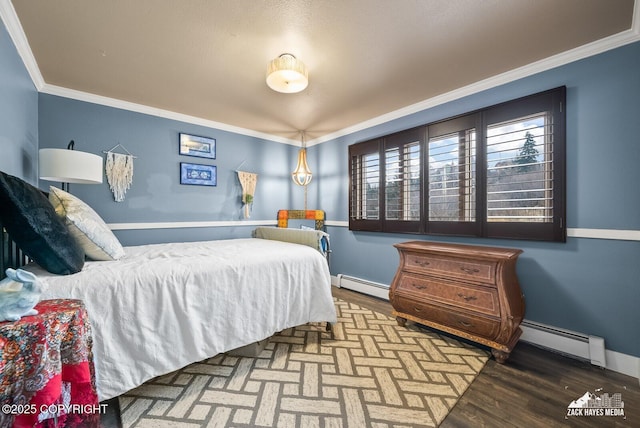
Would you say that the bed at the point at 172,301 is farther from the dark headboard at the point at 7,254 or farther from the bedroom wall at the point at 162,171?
the bedroom wall at the point at 162,171

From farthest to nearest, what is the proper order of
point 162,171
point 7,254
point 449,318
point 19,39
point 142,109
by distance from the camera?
point 162,171, point 142,109, point 449,318, point 19,39, point 7,254

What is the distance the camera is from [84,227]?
1562 mm

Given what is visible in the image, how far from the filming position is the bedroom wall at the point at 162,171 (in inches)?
106

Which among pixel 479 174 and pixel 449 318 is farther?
pixel 479 174

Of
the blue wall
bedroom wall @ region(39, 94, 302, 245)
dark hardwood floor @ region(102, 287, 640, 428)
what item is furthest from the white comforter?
bedroom wall @ region(39, 94, 302, 245)

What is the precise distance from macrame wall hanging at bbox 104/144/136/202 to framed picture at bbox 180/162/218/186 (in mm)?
552

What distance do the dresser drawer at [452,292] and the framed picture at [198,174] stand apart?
9.16ft

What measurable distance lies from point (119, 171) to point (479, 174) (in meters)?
3.86

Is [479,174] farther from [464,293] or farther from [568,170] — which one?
[464,293]

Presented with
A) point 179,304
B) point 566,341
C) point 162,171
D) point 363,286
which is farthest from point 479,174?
point 162,171

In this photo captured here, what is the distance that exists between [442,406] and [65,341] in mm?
1881

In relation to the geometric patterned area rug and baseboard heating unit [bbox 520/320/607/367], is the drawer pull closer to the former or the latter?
the geometric patterned area rug

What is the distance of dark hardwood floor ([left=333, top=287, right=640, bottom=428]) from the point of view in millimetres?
1391

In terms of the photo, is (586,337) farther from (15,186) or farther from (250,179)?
(250,179)
